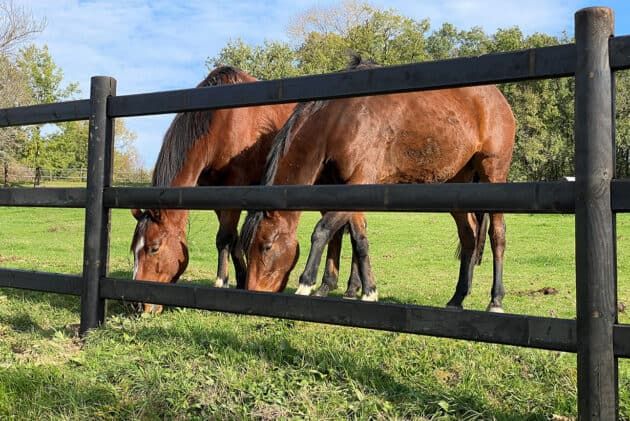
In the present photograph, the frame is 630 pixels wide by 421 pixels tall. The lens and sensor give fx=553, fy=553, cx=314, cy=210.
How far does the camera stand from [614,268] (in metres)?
2.06

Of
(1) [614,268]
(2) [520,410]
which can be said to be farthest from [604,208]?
(2) [520,410]

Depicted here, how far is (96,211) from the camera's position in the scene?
3.58 m

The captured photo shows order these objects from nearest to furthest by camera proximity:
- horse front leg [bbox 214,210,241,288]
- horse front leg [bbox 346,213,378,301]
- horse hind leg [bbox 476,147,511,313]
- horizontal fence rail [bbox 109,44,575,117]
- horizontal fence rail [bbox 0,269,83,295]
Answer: horizontal fence rail [bbox 109,44,575,117], horizontal fence rail [bbox 0,269,83,295], horse front leg [bbox 346,213,378,301], horse hind leg [bbox 476,147,511,313], horse front leg [bbox 214,210,241,288]

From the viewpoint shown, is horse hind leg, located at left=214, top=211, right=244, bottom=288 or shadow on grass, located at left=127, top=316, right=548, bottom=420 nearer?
shadow on grass, located at left=127, top=316, right=548, bottom=420

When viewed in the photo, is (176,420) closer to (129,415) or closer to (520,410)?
(129,415)

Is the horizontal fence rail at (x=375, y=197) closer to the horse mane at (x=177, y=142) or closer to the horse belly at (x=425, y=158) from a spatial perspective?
the horse mane at (x=177, y=142)

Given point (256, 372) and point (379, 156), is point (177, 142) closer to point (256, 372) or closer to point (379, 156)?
point (379, 156)

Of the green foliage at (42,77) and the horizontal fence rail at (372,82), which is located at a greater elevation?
the green foliage at (42,77)

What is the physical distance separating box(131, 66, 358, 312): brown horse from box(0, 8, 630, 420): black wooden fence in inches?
52.6

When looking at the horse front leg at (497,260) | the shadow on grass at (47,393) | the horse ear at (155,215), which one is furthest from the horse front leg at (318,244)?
the horse front leg at (497,260)

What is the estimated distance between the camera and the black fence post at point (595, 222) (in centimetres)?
203

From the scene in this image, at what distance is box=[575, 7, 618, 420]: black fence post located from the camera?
2025 mm

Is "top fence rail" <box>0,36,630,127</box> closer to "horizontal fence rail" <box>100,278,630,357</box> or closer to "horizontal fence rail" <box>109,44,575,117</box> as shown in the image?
"horizontal fence rail" <box>109,44,575,117</box>

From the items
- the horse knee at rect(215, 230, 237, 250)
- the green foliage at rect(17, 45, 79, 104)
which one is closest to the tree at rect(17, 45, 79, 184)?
the green foliage at rect(17, 45, 79, 104)
